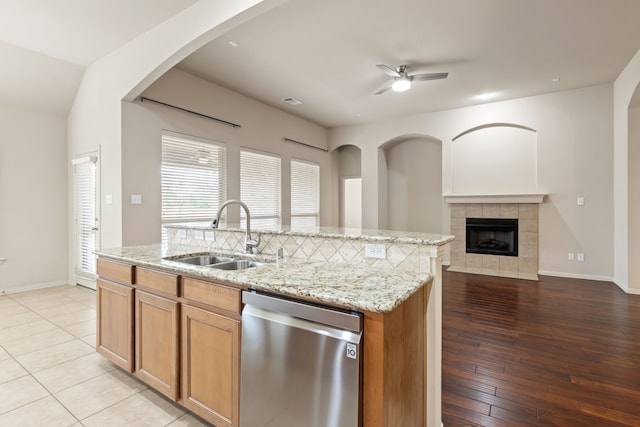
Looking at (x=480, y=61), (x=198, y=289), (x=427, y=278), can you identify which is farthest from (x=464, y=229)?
(x=198, y=289)

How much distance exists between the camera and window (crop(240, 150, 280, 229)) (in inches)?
225

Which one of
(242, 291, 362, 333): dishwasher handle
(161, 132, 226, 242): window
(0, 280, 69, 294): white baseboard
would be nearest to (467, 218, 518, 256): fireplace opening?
(161, 132, 226, 242): window

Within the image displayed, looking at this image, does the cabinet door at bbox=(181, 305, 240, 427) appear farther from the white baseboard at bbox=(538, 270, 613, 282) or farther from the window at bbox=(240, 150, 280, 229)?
the white baseboard at bbox=(538, 270, 613, 282)

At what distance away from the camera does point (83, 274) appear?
467 centimetres

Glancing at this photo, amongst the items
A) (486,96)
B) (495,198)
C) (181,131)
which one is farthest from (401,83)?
(181,131)

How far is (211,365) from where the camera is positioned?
166cm

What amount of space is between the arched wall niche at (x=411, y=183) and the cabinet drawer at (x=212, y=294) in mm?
5913

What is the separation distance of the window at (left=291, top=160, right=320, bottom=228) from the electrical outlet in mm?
5027

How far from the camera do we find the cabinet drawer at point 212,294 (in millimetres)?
1554

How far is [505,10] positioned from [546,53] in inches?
53.3

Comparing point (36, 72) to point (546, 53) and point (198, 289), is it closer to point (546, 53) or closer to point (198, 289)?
point (198, 289)

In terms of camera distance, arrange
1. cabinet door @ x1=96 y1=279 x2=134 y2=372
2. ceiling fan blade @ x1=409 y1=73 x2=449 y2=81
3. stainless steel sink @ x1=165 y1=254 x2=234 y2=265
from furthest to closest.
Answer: ceiling fan blade @ x1=409 y1=73 x2=449 y2=81 → stainless steel sink @ x1=165 y1=254 x2=234 y2=265 → cabinet door @ x1=96 y1=279 x2=134 y2=372

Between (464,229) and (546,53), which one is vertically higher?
(546,53)

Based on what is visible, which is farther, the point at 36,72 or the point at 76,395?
the point at 36,72
